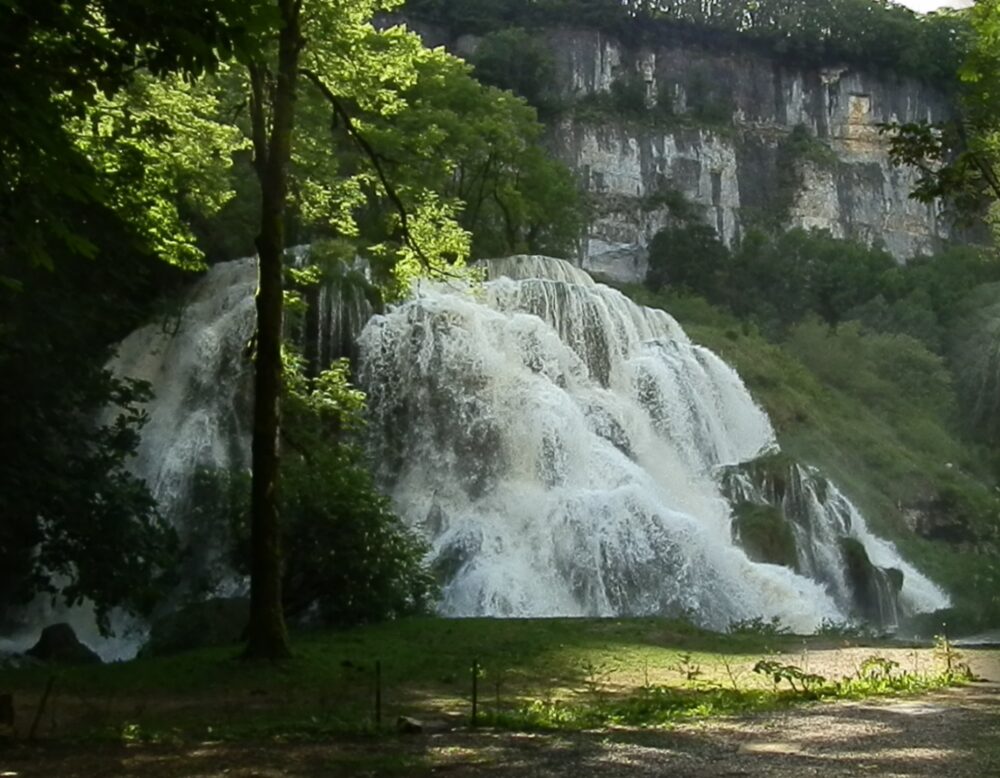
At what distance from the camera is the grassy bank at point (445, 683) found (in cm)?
824

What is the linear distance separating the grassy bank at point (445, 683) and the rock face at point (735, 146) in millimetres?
48710

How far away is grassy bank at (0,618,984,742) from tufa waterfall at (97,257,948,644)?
534 cm

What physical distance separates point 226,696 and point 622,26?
67.2 m

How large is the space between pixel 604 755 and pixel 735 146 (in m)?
66.9

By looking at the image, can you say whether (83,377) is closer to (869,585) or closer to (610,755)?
(610,755)

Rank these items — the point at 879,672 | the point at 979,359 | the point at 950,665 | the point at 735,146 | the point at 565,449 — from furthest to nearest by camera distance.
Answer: the point at 735,146 < the point at 979,359 < the point at 565,449 < the point at 950,665 < the point at 879,672

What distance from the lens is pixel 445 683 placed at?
11.0 m

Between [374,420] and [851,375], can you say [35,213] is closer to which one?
[374,420]

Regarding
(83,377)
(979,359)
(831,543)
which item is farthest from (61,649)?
(979,359)

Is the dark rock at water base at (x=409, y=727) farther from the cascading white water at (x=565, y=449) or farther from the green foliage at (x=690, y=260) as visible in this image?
the green foliage at (x=690, y=260)

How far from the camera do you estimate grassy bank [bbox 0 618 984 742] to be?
324 inches

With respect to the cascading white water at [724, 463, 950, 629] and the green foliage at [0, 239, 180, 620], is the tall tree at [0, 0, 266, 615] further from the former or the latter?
the cascading white water at [724, 463, 950, 629]

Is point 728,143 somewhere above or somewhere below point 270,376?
above

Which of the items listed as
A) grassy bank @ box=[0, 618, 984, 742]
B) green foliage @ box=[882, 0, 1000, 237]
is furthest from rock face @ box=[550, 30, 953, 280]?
grassy bank @ box=[0, 618, 984, 742]
